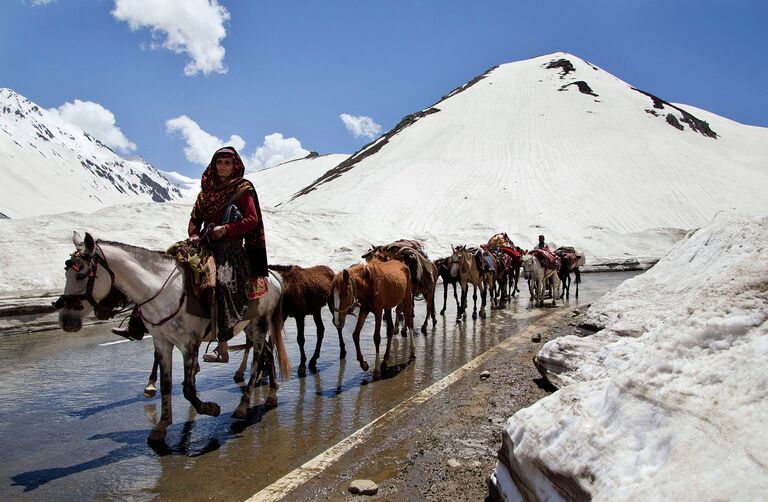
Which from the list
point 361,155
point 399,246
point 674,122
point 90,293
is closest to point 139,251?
point 90,293

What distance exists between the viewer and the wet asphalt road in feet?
13.8

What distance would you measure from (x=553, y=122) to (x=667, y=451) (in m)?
78.2

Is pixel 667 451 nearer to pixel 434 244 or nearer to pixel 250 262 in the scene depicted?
pixel 250 262

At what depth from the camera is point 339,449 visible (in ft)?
15.5

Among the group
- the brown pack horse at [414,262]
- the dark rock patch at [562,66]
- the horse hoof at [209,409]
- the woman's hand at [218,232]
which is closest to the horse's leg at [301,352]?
the brown pack horse at [414,262]

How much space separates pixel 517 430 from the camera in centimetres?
321

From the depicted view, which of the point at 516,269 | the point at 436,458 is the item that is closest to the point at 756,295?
the point at 436,458

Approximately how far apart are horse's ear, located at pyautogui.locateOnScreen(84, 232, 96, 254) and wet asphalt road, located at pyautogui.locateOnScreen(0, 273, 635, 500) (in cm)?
192

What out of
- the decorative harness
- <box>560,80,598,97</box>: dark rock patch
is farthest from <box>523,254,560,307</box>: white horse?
<box>560,80,598,97</box>: dark rock patch

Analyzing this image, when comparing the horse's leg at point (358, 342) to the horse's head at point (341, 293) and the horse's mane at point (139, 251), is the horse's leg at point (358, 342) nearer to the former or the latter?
the horse's head at point (341, 293)

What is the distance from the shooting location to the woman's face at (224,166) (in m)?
5.68

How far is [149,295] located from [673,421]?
14.8 feet

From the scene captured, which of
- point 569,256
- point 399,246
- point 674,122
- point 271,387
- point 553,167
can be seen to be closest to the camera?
point 271,387

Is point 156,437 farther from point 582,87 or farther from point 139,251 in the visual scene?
point 582,87
